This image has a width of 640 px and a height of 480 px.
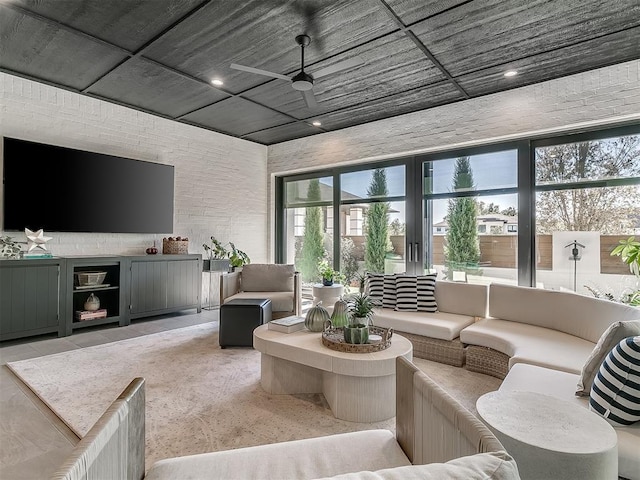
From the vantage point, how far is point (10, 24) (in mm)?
2965

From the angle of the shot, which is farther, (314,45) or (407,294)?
(407,294)

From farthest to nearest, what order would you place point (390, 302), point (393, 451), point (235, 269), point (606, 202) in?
point (235, 269) → point (390, 302) → point (606, 202) → point (393, 451)

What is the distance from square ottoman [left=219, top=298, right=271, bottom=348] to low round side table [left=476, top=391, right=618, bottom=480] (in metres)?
2.48

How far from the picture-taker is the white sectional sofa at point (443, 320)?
3244 millimetres

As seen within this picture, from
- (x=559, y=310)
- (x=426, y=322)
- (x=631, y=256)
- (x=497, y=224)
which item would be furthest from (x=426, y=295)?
(x=631, y=256)

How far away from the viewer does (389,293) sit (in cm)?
400

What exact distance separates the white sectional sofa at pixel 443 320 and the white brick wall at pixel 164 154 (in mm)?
3494

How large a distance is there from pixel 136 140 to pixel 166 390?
3818 millimetres

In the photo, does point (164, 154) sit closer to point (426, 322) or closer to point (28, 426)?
point (28, 426)

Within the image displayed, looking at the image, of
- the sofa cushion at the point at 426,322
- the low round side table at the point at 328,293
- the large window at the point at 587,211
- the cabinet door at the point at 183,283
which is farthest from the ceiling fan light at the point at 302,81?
the cabinet door at the point at 183,283

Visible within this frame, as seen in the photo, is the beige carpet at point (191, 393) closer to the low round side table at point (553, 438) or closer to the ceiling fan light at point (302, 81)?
the low round side table at point (553, 438)

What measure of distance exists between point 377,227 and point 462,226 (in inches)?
51.5

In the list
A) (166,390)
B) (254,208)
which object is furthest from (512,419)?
(254,208)

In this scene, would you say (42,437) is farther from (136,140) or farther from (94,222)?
(136,140)
